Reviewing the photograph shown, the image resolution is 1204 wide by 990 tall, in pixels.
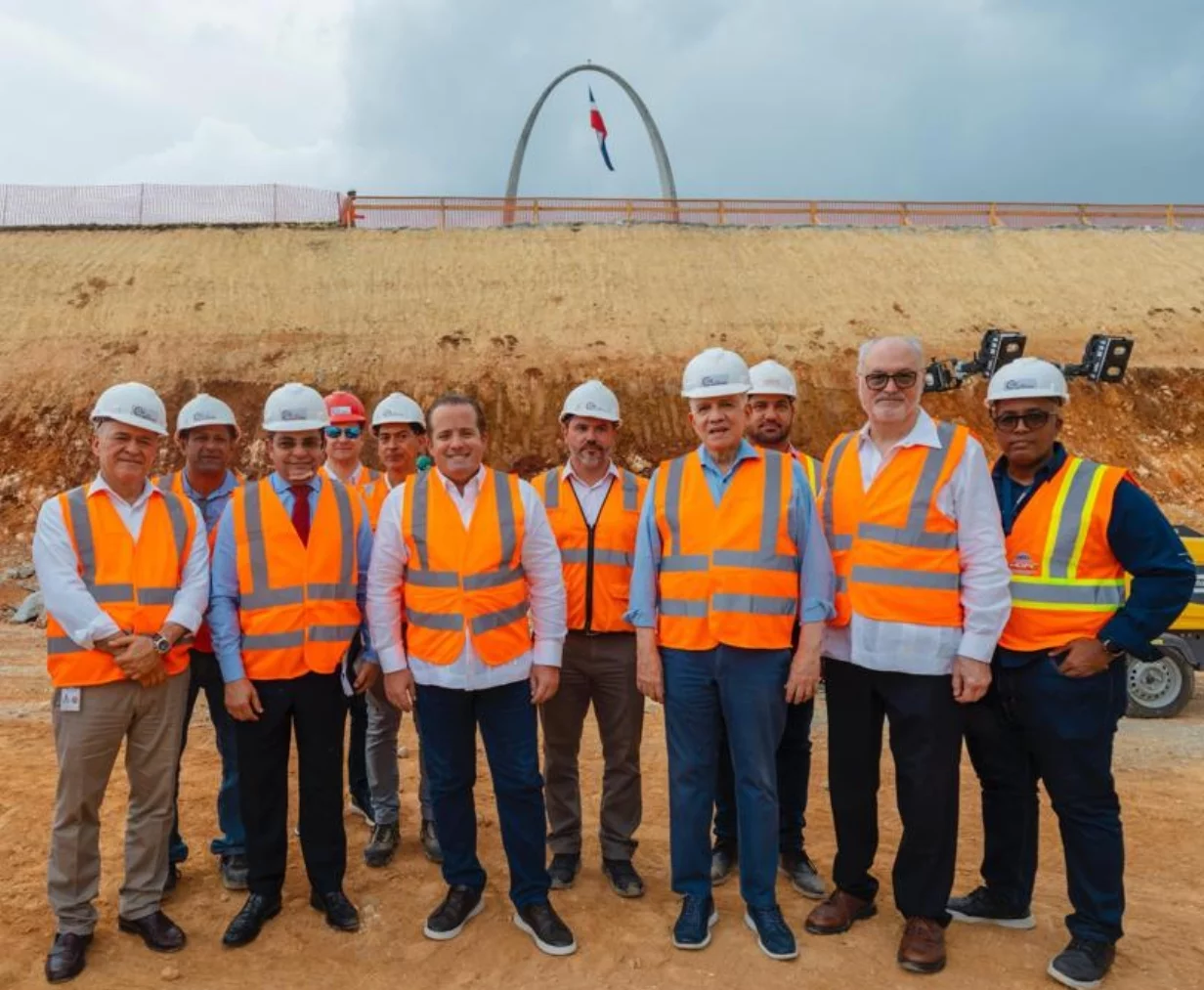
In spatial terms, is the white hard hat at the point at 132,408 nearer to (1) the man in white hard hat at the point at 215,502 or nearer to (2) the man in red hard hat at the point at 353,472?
(1) the man in white hard hat at the point at 215,502

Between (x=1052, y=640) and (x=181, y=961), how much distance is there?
3.79 metres

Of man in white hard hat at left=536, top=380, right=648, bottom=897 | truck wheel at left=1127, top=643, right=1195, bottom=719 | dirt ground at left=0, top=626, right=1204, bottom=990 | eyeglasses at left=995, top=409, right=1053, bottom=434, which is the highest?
eyeglasses at left=995, top=409, right=1053, bottom=434

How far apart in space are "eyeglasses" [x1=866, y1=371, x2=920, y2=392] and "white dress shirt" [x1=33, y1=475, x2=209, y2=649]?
2983mm

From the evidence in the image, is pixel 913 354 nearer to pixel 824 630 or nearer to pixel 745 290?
pixel 824 630

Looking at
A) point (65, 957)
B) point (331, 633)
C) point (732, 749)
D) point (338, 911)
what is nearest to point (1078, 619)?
point (732, 749)

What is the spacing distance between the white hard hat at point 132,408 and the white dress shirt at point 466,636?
3.44 feet

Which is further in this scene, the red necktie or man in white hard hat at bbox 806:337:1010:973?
the red necktie

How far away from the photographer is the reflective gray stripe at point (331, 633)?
3.90 meters

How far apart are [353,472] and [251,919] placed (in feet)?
8.71

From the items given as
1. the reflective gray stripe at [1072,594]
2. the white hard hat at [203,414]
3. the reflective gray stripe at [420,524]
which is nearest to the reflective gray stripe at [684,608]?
the reflective gray stripe at [420,524]

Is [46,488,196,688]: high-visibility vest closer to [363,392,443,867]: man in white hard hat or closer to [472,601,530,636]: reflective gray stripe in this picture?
[363,392,443,867]: man in white hard hat

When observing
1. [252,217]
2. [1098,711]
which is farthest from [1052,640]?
[252,217]

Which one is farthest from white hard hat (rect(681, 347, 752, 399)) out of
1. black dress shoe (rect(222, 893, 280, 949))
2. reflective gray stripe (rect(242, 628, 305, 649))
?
black dress shoe (rect(222, 893, 280, 949))

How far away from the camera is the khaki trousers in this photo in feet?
12.1
